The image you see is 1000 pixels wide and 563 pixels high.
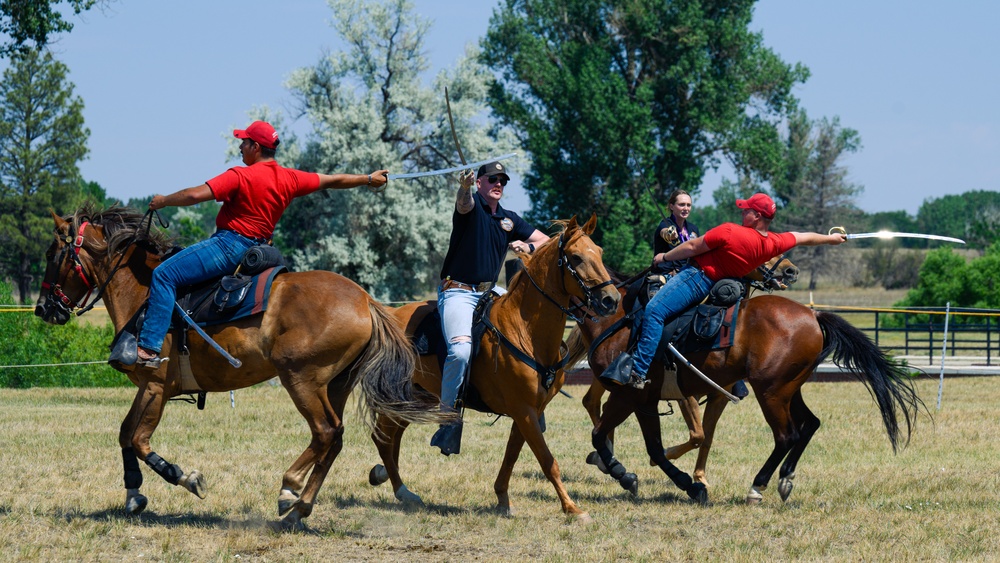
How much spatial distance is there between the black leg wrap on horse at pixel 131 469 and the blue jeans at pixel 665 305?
12.9 feet

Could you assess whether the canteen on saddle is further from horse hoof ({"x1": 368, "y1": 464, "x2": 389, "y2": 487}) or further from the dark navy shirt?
the dark navy shirt

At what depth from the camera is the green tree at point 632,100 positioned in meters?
44.8

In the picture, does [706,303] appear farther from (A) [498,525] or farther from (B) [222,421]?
(B) [222,421]

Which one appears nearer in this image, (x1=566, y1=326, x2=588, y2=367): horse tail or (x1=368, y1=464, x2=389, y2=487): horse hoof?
(x1=368, y1=464, x2=389, y2=487): horse hoof

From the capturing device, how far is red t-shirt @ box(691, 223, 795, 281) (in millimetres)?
8711

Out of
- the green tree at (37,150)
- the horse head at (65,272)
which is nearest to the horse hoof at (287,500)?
the horse head at (65,272)

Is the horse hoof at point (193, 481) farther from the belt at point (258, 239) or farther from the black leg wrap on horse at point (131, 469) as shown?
the belt at point (258, 239)

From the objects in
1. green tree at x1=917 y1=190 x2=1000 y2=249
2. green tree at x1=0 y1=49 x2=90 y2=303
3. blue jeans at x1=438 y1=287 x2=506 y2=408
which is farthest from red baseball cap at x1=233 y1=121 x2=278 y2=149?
green tree at x1=917 y1=190 x2=1000 y2=249

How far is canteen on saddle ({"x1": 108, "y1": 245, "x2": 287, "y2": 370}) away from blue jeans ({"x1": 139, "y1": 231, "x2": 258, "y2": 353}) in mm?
71

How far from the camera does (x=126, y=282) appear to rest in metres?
8.00

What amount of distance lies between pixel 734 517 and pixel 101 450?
685 centimetres

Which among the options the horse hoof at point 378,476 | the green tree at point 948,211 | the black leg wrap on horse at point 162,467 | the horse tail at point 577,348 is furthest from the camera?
the green tree at point 948,211

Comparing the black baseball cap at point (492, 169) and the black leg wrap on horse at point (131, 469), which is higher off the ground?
the black baseball cap at point (492, 169)

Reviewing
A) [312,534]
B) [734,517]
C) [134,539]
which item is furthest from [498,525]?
[134,539]
